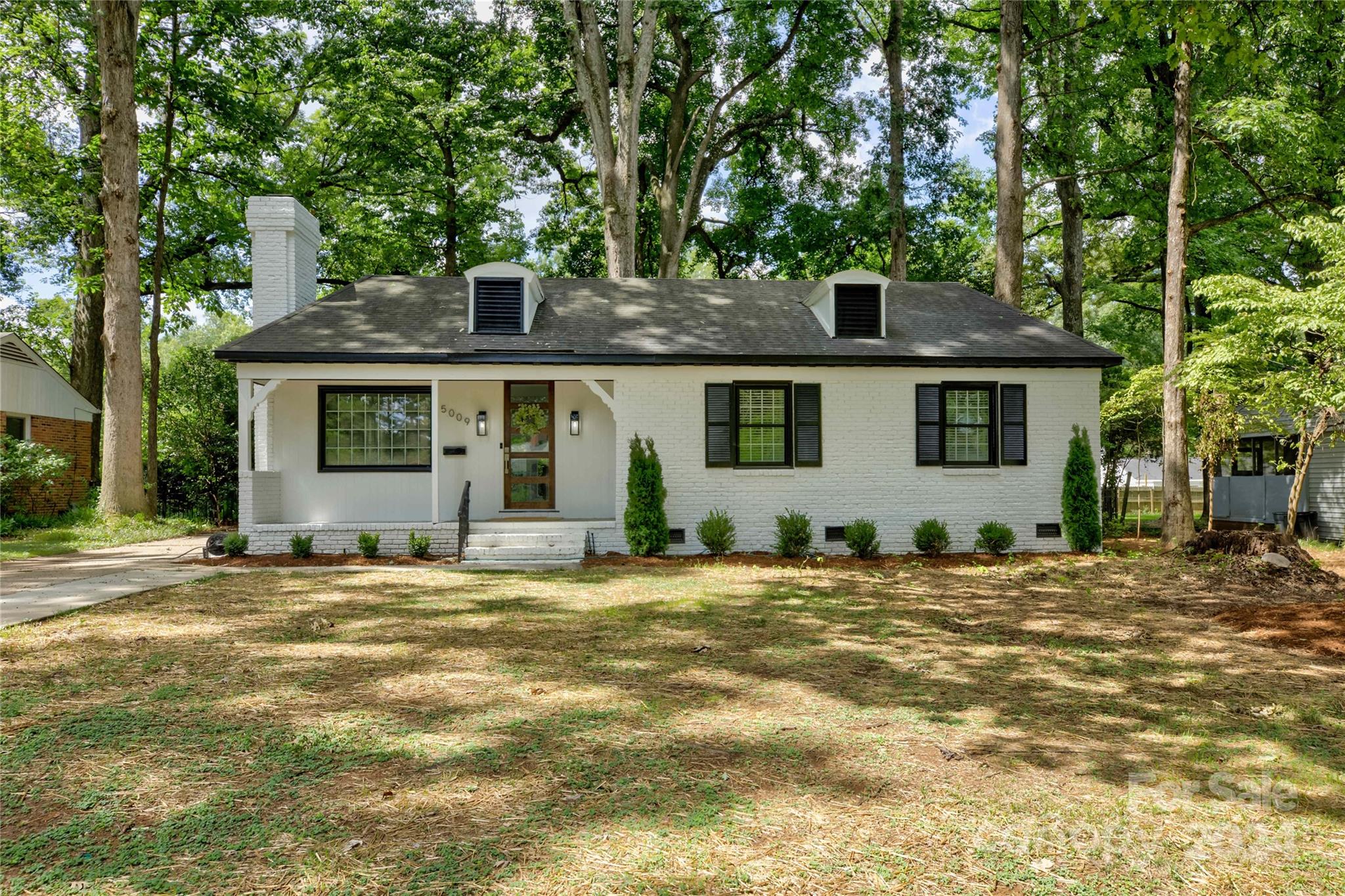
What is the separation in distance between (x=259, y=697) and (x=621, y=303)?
34.3 ft

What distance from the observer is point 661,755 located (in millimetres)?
3891

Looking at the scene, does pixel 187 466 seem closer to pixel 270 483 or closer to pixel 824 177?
pixel 270 483

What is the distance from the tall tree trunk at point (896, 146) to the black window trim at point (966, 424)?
8550 mm

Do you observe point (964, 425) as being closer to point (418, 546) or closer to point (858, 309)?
point (858, 309)

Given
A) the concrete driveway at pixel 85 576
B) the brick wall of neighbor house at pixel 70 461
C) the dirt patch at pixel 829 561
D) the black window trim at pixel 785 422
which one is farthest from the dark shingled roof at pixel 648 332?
the brick wall of neighbor house at pixel 70 461

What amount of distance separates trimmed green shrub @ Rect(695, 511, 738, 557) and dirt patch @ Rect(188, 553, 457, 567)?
3.74 m

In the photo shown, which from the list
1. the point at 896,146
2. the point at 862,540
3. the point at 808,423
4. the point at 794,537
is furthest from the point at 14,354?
the point at 896,146

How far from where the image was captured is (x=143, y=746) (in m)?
3.90

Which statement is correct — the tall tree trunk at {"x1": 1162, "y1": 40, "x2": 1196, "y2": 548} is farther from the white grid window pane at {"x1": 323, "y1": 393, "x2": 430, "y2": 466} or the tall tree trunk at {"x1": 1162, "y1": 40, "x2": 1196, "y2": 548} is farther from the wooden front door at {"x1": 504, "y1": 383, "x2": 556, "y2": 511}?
→ the white grid window pane at {"x1": 323, "y1": 393, "x2": 430, "y2": 466}

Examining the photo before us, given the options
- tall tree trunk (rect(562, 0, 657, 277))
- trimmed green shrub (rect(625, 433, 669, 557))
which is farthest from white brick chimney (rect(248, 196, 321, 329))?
tall tree trunk (rect(562, 0, 657, 277))

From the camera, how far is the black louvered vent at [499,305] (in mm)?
12539

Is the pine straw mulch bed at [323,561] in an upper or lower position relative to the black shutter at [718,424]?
lower

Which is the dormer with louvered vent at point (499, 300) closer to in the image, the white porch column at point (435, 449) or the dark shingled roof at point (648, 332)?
the dark shingled roof at point (648, 332)

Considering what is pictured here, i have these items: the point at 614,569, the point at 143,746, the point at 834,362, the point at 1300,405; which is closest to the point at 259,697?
the point at 143,746
